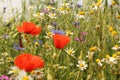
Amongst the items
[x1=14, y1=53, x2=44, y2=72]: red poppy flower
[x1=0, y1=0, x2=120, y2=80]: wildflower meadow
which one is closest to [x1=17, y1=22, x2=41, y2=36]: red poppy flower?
[x1=0, y1=0, x2=120, y2=80]: wildflower meadow

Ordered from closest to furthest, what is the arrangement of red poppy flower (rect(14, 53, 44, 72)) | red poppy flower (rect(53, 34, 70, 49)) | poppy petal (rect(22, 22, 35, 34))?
1. red poppy flower (rect(14, 53, 44, 72))
2. red poppy flower (rect(53, 34, 70, 49))
3. poppy petal (rect(22, 22, 35, 34))

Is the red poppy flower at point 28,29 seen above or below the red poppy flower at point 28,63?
above

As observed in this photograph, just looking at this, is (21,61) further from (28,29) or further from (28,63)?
(28,29)

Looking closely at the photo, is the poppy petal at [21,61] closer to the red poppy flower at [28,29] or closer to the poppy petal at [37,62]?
the poppy petal at [37,62]

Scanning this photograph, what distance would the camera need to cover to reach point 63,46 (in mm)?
1220

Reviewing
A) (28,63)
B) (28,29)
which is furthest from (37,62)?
(28,29)

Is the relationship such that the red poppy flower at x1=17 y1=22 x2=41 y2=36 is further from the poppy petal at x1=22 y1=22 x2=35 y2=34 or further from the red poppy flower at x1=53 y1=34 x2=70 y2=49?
the red poppy flower at x1=53 y1=34 x2=70 y2=49

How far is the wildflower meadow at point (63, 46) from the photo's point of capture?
1.25 metres

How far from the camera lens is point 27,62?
1012mm

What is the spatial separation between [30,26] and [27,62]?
0.38 m

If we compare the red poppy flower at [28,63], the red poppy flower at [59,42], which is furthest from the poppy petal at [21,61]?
the red poppy flower at [59,42]

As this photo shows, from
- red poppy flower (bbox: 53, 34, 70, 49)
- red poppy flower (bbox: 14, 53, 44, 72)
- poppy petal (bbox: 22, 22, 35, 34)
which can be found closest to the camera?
red poppy flower (bbox: 14, 53, 44, 72)

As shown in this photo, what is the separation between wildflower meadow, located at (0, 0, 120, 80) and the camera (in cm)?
125

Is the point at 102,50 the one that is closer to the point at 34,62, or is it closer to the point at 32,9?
the point at 34,62
